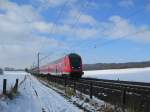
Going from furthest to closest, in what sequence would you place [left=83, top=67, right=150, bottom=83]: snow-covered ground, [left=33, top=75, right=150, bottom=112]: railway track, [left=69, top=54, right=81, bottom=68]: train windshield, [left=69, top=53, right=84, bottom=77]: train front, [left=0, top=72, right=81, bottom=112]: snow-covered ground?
[left=83, top=67, right=150, bottom=83]: snow-covered ground → [left=69, top=54, right=81, bottom=68]: train windshield → [left=69, top=53, right=84, bottom=77]: train front → [left=0, top=72, right=81, bottom=112]: snow-covered ground → [left=33, top=75, right=150, bottom=112]: railway track

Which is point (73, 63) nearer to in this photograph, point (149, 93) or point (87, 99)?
point (87, 99)

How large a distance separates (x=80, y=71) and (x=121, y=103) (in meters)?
33.8

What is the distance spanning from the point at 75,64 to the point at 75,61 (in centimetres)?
42

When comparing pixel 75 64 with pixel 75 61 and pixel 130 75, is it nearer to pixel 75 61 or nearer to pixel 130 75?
pixel 75 61

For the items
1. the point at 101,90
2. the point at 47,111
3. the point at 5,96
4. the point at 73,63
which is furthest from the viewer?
the point at 73,63

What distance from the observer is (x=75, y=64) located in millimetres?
46656

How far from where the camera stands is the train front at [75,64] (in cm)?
4597

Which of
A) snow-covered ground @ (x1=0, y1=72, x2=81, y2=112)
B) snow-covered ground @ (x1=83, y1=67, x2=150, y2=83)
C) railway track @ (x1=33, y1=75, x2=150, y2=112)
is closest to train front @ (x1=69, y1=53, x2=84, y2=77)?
snow-covered ground @ (x1=83, y1=67, x2=150, y2=83)

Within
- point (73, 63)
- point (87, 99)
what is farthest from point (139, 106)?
point (73, 63)

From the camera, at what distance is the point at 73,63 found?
4631 centimetres

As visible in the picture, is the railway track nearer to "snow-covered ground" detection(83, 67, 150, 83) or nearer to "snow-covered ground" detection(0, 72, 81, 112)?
"snow-covered ground" detection(0, 72, 81, 112)

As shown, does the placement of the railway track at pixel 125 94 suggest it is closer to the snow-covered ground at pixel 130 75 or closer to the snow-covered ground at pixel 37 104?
the snow-covered ground at pixel 37 104

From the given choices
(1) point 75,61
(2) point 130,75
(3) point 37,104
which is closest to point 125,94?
(3) point 37,104

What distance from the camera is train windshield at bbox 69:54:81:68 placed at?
46312 millimetres
